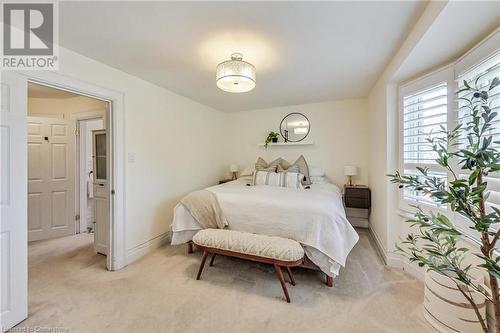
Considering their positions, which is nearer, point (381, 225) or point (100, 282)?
point (100, 282)

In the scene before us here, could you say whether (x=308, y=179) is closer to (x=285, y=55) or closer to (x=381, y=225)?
(x=381, y=225)

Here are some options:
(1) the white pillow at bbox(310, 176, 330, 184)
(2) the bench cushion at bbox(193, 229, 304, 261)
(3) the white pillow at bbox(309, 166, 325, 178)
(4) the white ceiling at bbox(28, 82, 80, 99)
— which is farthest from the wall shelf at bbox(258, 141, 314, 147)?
(4) the white ceiling at bbox(28, 82, 80, 99)

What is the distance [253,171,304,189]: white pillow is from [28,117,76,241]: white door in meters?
3.26

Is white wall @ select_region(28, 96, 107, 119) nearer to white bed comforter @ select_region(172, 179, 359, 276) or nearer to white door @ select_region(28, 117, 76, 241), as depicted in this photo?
white door @ select_region(28, 117, 76, 241)

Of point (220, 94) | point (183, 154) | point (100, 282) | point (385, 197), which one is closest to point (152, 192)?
point (183, 154)

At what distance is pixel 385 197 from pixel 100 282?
337 centimetres

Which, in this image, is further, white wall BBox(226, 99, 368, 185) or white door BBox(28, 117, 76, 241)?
white wall BBox(226, 99, 368, 185)

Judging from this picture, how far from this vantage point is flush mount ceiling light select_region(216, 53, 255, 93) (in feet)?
6.27

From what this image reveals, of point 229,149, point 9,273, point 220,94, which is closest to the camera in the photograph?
point 9,273

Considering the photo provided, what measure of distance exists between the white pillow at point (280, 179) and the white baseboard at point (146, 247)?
165cm

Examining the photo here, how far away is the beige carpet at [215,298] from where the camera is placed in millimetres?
1613

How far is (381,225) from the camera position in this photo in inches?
109

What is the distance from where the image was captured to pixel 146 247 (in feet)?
9.28

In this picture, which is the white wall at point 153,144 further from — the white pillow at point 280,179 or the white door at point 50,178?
the white door at point 50,178
